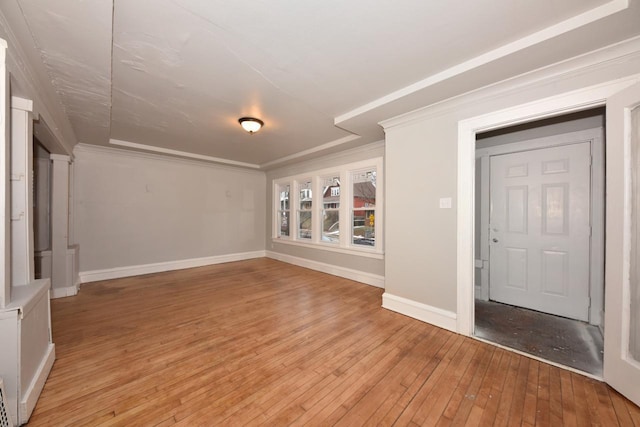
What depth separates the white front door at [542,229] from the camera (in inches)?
111

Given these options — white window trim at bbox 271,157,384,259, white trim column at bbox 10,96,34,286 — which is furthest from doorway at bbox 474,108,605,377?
white trim column at bbox 10,96,34,286

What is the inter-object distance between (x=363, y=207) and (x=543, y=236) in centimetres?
259

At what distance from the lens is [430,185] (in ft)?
9.21

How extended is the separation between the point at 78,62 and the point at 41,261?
3294 millimetres

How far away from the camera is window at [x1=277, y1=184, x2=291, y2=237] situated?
6.50m

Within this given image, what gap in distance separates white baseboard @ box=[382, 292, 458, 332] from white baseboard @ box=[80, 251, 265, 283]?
439 centimetres

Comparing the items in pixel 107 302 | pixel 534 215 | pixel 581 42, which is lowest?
pixel 107 302

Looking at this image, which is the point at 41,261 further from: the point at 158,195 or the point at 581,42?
the point at 581,42

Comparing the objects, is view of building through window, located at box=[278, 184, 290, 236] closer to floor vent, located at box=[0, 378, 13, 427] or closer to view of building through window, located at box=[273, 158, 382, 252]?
view of building through window, located at box=[273, 158, 382, 252]

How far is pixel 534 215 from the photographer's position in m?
3.14

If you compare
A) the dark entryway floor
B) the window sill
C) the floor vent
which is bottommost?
the dark entryway floor

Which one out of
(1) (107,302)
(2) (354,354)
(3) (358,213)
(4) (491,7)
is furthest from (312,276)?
(4) (491,7)

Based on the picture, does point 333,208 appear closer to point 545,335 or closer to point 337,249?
point 337,249

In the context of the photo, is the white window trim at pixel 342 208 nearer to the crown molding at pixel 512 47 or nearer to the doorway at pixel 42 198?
the crown molding at pixel 512 47
